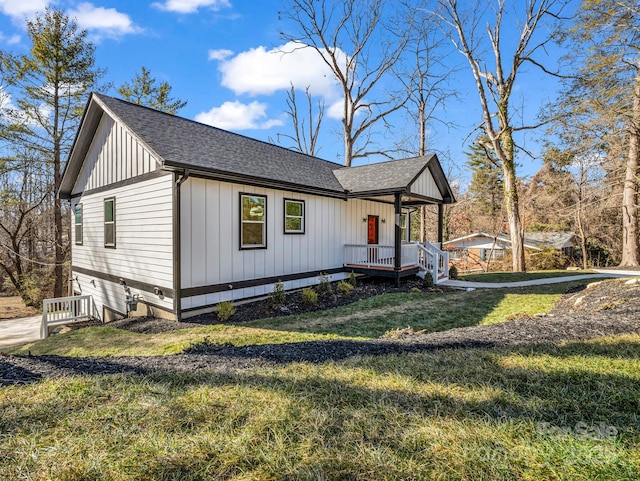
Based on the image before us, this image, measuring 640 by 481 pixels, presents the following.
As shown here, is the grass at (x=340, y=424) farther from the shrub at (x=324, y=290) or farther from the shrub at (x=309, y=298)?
the shrub at (x=324, y=290)

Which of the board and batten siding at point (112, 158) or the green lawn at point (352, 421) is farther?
the board and batten siding at point (112, 158)

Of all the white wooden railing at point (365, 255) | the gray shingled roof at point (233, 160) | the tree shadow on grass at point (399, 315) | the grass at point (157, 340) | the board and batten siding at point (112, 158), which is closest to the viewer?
the grass at point (157, 340)

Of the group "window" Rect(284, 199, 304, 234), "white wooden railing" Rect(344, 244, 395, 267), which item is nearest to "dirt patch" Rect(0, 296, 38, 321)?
"window" Rect(284, 199, 304, 234)

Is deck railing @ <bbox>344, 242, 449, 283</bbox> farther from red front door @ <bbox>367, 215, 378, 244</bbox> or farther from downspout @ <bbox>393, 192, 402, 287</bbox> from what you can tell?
red front door @ <bbox>367, 215, 378, 244</bbox>

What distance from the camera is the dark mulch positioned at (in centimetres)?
351

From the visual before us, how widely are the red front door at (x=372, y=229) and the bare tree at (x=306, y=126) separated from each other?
14418 mm

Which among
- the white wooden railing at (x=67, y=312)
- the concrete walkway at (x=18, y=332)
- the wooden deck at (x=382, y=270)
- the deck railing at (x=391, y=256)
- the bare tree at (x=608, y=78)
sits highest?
the bare tree at (x=608, y=78)

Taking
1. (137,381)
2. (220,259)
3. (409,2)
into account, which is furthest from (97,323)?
(409,2)

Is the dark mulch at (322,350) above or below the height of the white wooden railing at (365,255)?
below

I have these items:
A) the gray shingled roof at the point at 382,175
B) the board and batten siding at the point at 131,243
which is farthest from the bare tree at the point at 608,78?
the board and batten siding at the point at 131,243

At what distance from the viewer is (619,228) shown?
74.1ft

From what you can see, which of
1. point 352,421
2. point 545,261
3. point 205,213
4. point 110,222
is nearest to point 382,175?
point 205,213

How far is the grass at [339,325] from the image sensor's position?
19.2 ft

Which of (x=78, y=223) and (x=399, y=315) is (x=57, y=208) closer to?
(x=78, y=223)
